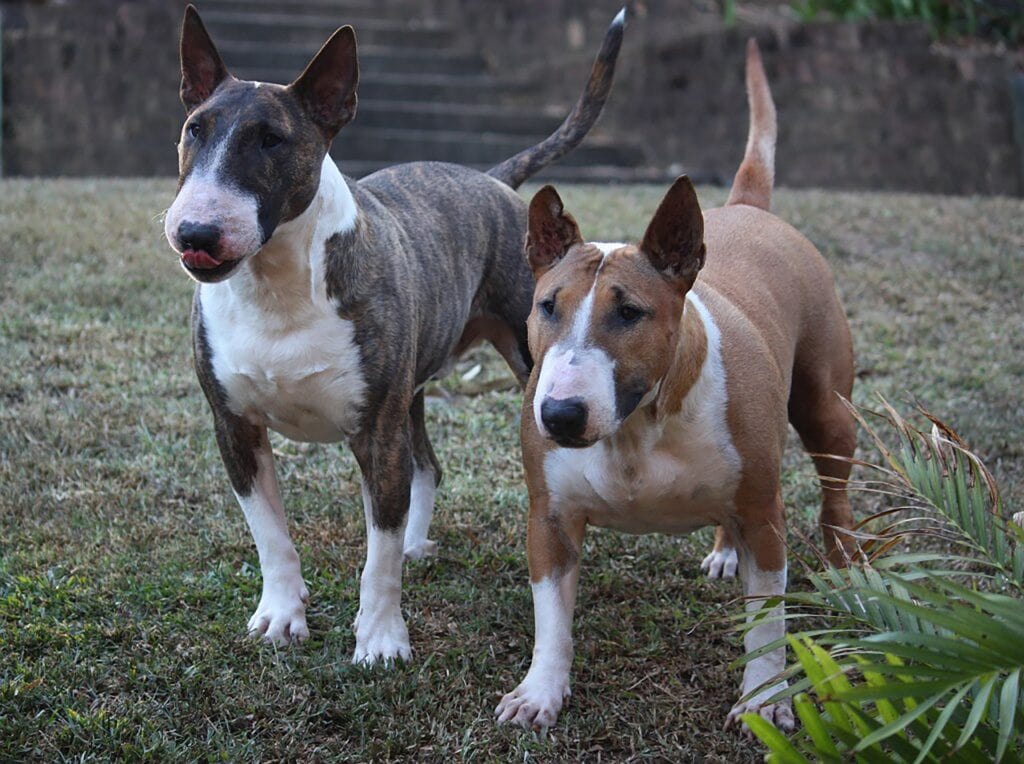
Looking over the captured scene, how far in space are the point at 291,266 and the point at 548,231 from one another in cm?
79

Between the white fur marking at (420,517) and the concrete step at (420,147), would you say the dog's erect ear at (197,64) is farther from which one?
the concrete step at (420,147)

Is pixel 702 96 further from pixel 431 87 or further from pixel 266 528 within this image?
pixel 266 528

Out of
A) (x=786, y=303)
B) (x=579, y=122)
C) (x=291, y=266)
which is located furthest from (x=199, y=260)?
(x=579, y=122)

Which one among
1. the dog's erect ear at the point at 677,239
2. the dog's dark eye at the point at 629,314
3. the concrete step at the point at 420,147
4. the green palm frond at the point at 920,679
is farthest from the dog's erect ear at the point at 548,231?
the concrete step at the point at 420,147

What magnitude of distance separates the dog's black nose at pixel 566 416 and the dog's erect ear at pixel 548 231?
679mm

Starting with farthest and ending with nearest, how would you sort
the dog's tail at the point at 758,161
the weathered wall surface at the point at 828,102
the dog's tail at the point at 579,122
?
1. the weathered wall surface at the point at 828,102
2. the dog's tail at the point at 758,161
3. the dog's tail at the point at 579,122

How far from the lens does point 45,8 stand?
11867mm

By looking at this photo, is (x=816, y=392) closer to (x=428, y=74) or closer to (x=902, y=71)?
(x=902, y=71)

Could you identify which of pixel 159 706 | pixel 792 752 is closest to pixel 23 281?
pixel 159 706

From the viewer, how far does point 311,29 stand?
13.5m

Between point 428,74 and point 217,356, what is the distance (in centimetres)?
1022

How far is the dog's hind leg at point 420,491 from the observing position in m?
4.64

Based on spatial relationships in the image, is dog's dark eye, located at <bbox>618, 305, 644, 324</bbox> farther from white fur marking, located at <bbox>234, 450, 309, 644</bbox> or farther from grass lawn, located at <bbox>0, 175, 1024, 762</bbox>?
white fur marking, located at <bbox>234, 450, 309, 644</bbox>

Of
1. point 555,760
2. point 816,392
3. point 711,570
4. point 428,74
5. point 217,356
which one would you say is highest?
point 217,356
